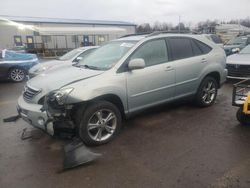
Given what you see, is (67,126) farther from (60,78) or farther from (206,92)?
(206,92)

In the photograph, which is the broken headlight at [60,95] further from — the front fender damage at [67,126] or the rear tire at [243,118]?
the rear tire at [243,118]

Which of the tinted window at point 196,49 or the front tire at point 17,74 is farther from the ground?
the tinted window at point 196,49

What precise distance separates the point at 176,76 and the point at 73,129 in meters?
2.41

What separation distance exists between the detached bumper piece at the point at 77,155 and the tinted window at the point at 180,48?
2609 mm

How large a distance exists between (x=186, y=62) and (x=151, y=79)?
1077 mm

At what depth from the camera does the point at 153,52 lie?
4.75 m

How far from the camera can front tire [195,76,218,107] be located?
5613 mm

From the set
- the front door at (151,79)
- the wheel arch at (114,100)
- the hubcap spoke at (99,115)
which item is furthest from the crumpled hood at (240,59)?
the hubcap spoke at (99,115)

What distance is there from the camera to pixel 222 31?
3152 centimetres

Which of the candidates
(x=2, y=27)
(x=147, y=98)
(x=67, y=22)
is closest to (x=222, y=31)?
(x=67, y=22)

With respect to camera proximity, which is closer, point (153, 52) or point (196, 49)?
point (153, 52)

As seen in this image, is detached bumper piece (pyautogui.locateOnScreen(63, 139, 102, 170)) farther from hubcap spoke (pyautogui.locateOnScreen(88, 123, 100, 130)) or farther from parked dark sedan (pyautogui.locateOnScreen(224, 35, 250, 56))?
parked dark sedan (pyautogui.locateOnScreen(224, 35, 250, 56))

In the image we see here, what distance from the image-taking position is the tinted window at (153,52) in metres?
4.55

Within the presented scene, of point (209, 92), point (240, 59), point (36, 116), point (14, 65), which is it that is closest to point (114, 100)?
point (36, 116)
